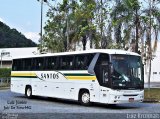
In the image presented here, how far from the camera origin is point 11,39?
116 meters

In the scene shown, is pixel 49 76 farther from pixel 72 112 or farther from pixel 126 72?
pixel 72 112

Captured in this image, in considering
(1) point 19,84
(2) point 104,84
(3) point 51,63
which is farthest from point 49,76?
(2) point 104,84

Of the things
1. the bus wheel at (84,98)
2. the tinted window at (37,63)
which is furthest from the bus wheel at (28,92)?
the bus wheel at (84,98)

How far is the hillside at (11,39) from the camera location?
113 metres

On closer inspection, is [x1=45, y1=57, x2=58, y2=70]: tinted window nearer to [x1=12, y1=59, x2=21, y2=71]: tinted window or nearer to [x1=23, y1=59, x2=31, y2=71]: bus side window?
[x1=23, y1=59, x2=31, y2=71]: bus side window

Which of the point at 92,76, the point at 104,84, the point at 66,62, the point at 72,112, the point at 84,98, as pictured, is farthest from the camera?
the point at 66,62

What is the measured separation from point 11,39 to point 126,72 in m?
94.4

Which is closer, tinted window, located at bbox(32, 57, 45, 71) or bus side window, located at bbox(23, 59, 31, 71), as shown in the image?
tinted window, located at bbox(32, 57, 45, 71)

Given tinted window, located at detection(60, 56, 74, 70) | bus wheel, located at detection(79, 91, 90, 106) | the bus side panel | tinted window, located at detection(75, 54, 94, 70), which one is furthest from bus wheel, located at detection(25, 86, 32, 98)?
bus wheel, located at detection(79, 91, 90, 106)

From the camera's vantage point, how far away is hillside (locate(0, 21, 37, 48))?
11262 cm

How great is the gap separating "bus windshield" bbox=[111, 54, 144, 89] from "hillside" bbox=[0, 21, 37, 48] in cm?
8886

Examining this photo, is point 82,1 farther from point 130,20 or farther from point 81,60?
point 81,60

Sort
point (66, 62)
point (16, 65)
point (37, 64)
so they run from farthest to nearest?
point (16, 65)
point (37, 64)
point (66, 62)

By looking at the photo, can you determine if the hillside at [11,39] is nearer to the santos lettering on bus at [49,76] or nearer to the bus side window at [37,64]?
the bus side window at [37,64]
